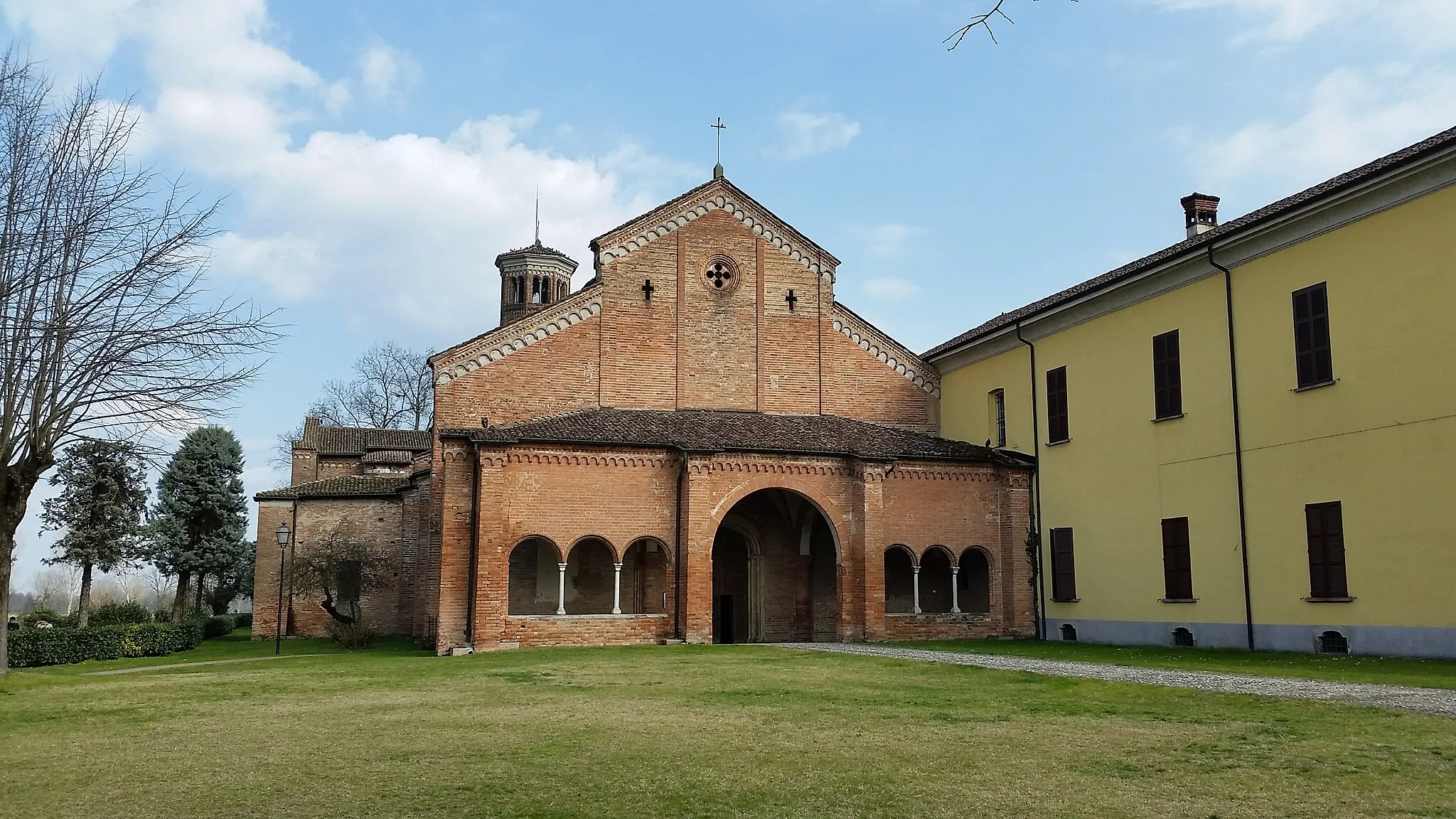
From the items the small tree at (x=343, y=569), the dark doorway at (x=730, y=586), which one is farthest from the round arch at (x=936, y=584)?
the small tree at (x=343, y=569)

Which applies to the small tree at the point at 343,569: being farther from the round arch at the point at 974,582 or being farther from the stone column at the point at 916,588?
the round arch at the point at 974,582

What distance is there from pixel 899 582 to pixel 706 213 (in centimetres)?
1063

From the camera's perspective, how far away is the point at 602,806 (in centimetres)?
611

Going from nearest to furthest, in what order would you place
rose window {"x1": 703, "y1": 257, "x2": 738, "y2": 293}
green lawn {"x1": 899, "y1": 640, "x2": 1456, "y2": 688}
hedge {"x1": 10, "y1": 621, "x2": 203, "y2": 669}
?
green lawn {"x1": 899, "y1": 640, "x2": 1456, "y2": 688}
hedge {"x1": 10, "y1": 621, "x2": 203, "y2": 669}
rose window {"x1": 703, "y1": 257, "x2": 738, "y2": 293}

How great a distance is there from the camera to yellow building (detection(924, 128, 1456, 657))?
15.5 meters

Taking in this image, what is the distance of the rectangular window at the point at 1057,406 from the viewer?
23547 millimetres

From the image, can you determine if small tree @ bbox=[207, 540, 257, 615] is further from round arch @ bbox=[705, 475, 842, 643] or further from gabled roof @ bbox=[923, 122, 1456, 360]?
gabled roof @ bbox=[923, 122, 1456, 360]

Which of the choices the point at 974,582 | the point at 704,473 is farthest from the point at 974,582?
the point at 704,473

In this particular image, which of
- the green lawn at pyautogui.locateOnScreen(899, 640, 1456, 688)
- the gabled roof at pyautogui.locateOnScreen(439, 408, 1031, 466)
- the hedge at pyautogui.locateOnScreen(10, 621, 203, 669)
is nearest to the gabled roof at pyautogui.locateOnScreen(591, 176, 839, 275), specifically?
the gabled roof at pyautogui.locateOnScreen(439, 408, 1031, 466)

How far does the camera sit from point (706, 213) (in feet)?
88.4

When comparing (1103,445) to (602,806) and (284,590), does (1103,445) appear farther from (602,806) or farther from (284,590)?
(284,590)

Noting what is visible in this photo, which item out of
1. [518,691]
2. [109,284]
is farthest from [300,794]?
[109,284]

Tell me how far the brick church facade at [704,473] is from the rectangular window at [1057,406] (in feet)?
4.06

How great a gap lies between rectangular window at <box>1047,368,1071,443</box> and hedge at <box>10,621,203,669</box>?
2105 centimetres
